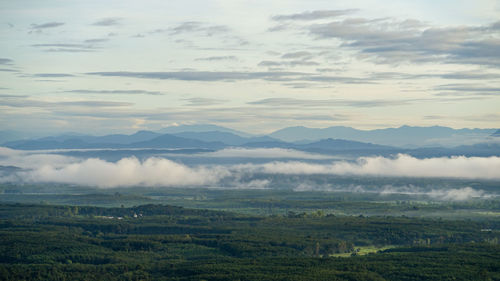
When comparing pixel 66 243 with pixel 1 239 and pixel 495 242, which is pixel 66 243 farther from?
pixel 495 242

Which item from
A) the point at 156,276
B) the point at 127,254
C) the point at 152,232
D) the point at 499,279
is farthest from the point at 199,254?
the point at 499,279

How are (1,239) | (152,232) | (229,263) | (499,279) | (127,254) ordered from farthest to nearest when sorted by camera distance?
1. (152,232)
2. (1,239)
3. (127,254)
4. (229,263)
5. (499,279)

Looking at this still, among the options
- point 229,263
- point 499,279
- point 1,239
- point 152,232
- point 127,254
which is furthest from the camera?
point 152,232

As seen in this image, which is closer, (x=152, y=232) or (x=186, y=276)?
(x=186, y=276)

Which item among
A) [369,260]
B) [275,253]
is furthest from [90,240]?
[369,260]

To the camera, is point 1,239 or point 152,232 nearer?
point 1,239

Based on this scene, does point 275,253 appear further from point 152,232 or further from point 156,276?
→ point 152,232
